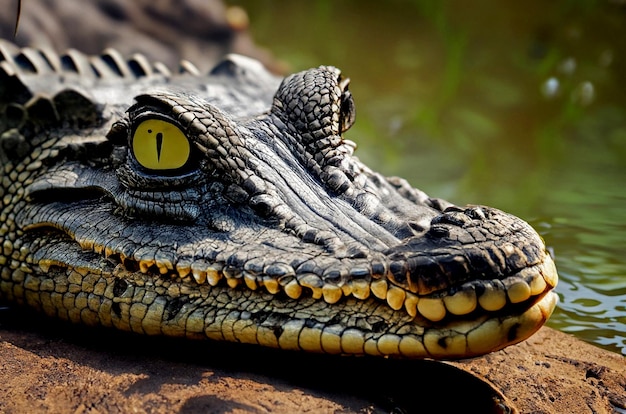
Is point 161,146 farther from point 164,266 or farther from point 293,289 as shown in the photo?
point 293,289

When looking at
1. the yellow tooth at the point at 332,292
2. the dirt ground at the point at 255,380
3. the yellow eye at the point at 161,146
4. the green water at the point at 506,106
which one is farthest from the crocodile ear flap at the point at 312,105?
the green water at the point at 506,106

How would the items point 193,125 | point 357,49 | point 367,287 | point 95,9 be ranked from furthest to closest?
point 357,49 < point 95,9 < point 193,125 < point 367,287

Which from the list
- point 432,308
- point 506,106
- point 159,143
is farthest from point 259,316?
point 506,106

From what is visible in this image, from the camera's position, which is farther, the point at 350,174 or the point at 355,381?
the point at 350,174

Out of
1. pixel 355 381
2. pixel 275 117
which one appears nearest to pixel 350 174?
pixel 275 117

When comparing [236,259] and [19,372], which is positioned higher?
[236,259]

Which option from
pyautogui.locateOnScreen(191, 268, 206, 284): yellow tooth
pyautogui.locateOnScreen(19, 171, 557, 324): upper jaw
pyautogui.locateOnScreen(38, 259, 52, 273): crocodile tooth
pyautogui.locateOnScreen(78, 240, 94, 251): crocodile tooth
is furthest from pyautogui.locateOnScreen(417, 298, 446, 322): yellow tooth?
pyautogui.locateOnScreen(38, 259, 52, 273): crocodile tooth

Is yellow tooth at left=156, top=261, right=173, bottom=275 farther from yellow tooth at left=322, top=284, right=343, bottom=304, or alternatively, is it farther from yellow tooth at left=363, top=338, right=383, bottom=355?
yellow tooth at left=363, top=338, right=383, bottom=355

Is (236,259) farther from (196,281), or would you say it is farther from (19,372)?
(19,372)
